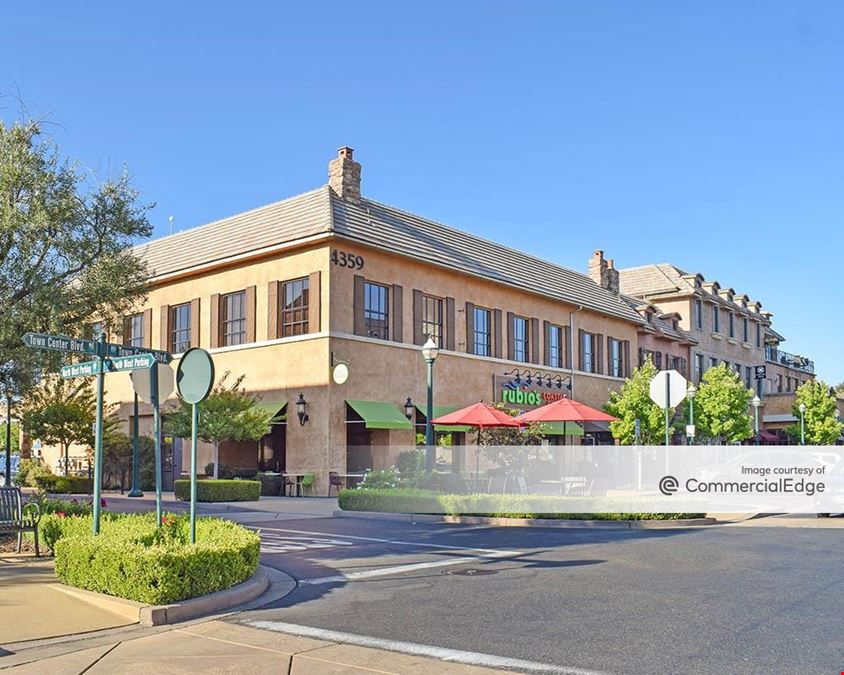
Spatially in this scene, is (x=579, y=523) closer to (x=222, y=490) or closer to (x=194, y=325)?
(x=222, y=490)

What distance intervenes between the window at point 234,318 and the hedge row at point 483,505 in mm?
12002

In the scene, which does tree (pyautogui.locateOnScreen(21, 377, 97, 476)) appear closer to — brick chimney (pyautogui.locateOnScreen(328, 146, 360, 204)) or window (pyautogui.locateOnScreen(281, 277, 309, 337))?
window (pyautogui.locateOnScreen(281, 277, 309, 337))

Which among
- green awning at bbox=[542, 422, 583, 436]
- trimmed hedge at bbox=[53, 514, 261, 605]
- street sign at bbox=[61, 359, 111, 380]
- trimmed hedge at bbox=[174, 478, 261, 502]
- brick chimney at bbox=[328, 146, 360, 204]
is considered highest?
brick chimney at bbox=[328, 146, 360, 204]

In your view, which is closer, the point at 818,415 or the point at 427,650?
the point at 427,650

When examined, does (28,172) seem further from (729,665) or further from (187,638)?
(729,665)

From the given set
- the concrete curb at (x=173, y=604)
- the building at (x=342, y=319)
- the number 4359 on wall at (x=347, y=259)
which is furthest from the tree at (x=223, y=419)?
the concrete curb at (x=173, y=604)

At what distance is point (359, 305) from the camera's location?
2889 cm

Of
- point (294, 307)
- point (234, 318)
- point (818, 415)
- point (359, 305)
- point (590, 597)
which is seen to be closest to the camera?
point (590, 597)

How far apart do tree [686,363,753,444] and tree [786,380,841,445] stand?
14581 millimetres

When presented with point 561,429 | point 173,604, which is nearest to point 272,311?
point 561,429

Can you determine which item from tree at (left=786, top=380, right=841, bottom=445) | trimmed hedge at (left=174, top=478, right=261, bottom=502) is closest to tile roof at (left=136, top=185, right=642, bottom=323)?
trimmed hedge at (left=174, top=478, right=261, bottom=502)

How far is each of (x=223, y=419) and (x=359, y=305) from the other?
603 cm

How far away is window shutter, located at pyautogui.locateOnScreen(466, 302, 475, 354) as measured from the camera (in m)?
33.6

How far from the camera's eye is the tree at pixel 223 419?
25.7 m
